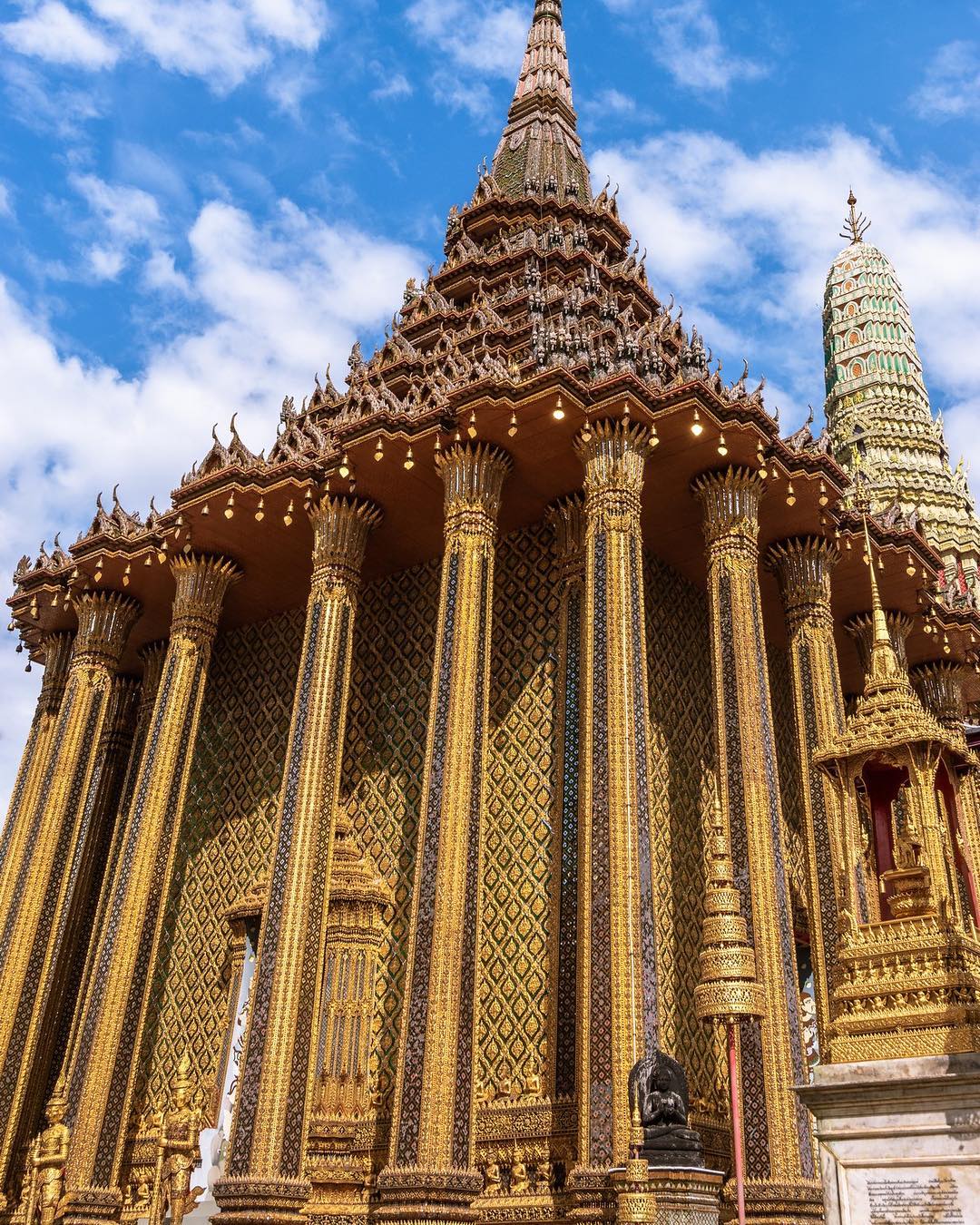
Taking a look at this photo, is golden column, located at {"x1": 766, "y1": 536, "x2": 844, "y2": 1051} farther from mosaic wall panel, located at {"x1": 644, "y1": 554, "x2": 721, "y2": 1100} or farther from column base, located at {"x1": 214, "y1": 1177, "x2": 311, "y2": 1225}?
column base, located at {"x1": 214, "y1": 1177, "x2": 311, "y2": 1225}

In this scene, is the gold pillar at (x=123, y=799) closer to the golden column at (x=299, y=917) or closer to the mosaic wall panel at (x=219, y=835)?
the mosaic wall panel at (x=219, y=835)

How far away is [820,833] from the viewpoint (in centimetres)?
1834

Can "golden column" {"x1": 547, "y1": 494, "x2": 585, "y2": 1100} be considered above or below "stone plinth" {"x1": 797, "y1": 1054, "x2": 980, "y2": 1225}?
above

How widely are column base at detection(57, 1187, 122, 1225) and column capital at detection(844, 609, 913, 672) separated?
15.4 m

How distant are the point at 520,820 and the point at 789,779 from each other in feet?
21.5

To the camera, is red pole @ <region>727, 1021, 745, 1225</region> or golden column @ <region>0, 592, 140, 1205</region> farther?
golden column @ <region>0, 592, 140, 1205</region>

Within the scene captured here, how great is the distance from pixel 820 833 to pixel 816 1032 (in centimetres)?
362

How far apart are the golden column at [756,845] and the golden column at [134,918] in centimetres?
875

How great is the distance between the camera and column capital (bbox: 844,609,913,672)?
73.6ft

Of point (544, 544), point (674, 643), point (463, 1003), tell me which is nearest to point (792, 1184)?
point (463, 1003)

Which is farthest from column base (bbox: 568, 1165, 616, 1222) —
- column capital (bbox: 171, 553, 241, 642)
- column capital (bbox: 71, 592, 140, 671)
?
column capital (bbox: 71, 592, 140, 671)

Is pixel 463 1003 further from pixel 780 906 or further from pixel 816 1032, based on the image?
pixel 816 1032

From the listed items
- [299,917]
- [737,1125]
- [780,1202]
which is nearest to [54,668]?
[299,917]

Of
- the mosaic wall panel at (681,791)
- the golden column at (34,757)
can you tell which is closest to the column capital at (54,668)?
the golden column at (34,757)
